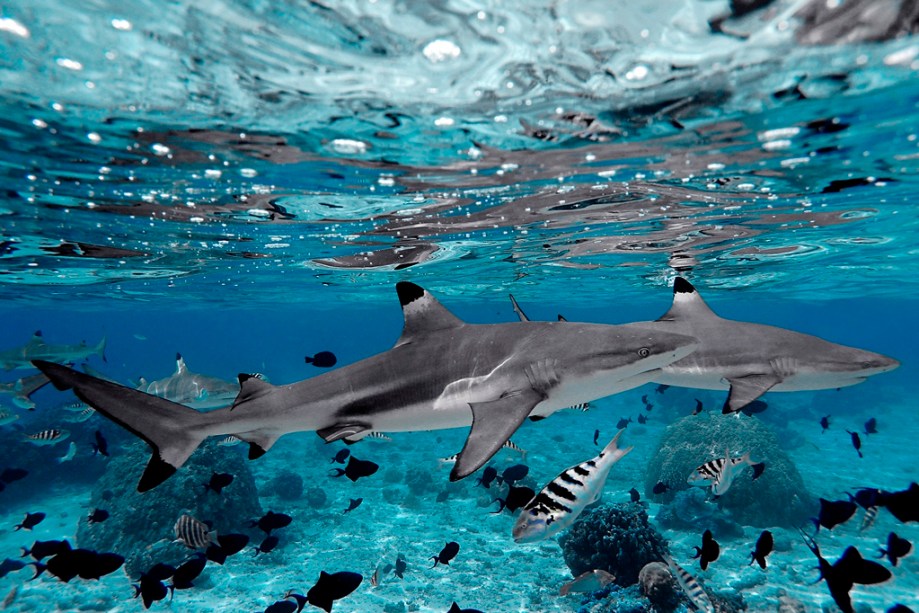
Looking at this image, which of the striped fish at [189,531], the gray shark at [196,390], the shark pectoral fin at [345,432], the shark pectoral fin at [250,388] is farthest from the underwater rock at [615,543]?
the gray shark at [196,390]

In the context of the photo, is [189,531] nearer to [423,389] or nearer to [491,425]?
[423,389]

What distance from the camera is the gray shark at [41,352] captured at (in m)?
16.9

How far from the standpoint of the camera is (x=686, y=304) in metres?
6.57

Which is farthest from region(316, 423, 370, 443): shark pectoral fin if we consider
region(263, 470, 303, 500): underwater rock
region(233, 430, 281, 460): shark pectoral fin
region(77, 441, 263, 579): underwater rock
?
region(263, 470, 303, 500): underwater rock

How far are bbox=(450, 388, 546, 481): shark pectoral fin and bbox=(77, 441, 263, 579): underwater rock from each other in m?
12.4

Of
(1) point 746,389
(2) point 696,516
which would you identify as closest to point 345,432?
(1) point 746,389

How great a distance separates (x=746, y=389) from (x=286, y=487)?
746 inches

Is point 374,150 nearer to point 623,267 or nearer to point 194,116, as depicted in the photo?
point 194,116

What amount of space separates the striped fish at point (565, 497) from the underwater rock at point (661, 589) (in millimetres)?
4250

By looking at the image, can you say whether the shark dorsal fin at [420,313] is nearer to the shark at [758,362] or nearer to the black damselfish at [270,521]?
the shark at [758,362]

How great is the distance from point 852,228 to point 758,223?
3774mm

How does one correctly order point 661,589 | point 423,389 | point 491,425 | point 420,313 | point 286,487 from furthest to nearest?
point 286,487
point 661,589
point 420,313
point 423,389
point 491,425

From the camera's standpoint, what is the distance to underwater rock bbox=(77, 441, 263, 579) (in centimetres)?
1311

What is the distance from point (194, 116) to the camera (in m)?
8.11
